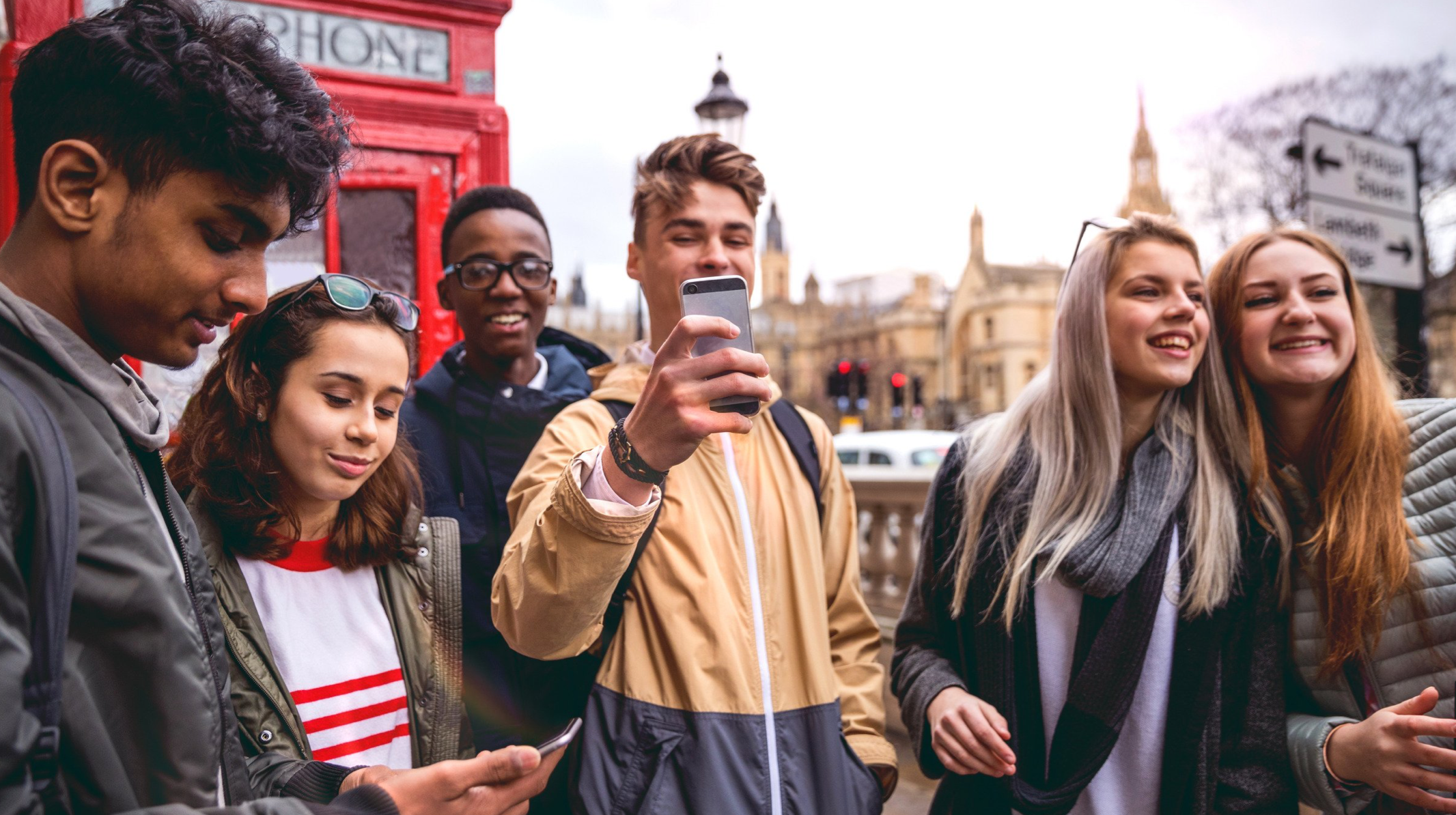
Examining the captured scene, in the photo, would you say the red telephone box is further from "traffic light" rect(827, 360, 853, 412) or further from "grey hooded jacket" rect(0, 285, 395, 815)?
"traffic light" rect(827, 360, 853, 412)

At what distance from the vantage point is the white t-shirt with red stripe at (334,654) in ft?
5.21

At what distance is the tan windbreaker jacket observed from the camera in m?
1.46

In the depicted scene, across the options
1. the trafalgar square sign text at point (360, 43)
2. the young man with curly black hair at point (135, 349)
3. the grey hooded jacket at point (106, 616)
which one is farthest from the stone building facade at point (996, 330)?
the grey hooded jacket at point (106, 616)

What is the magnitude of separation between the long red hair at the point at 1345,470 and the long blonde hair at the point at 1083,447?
3.6 inches

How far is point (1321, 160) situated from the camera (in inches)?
181

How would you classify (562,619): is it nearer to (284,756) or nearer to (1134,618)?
(284,756)

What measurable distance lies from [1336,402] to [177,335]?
8.04 feet

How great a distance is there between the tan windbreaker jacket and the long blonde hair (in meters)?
0.50

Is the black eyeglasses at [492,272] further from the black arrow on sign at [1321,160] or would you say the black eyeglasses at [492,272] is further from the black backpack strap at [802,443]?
the black arrow on sign at [1321,160]

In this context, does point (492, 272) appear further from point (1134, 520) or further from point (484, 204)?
point (1134, 520)

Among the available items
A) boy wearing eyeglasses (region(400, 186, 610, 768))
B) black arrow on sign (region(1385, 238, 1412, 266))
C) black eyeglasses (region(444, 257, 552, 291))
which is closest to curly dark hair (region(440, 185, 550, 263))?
boy wearing eyeglasses (region(400, 186, 610, 768))

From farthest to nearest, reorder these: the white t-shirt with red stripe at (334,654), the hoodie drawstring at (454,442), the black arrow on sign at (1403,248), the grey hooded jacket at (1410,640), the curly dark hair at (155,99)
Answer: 1. the black arrow on sign at (1403,248)
2. the hoodie drawstring at (454,442)
3. the grey hooded jacket at (1410,640)
4. the white t-shirt with red stripe at (334,654)
5. the curly dark hair at (155,99)

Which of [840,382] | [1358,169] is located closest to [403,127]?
[1358,169]

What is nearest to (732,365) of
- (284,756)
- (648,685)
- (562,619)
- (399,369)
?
(562,619)
